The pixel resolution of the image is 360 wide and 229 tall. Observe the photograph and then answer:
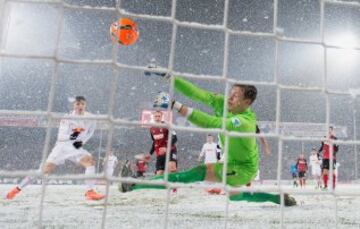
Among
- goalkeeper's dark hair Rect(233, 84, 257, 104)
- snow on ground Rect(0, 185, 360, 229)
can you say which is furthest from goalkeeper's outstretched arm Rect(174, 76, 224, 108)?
snow on ground Rect(0, 185, 360, 229)

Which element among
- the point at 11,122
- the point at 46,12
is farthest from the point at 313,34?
the point at 11,122

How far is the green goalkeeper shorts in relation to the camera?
10.2 feet

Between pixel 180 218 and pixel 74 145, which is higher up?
pixel 74 145

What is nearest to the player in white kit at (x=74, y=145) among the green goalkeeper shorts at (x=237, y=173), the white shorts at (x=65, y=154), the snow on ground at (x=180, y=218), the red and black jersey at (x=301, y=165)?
the white shorts at (x=65, y=154)

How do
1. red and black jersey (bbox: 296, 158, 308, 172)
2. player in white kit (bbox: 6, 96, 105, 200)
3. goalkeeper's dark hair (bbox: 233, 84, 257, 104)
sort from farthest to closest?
→ red and black jersey (bbox: 296, 158, 308, 172) < player in white kit (bbox: 6, 96, 105, 200) < goalkeeper's dark hair (bbox: 233, 84, 257, 104)

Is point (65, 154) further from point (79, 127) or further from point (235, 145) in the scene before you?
point (235, 145)

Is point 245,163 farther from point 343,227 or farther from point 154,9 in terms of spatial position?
point 154,9

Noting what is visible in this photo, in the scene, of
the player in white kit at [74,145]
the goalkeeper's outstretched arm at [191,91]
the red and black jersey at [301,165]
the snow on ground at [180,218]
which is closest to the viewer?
the snow on ground at [180,218]

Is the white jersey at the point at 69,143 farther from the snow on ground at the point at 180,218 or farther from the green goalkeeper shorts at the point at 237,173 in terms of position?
the green goalkeeper shorts at the point at 237,173

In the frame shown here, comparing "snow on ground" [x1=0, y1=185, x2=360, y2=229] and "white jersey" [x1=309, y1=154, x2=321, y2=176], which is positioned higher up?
"white jersey" [x1=309, y1=154, x2=321, y2=176]

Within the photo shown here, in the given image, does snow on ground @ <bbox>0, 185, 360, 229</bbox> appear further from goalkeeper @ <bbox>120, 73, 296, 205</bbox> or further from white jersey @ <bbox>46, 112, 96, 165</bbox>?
white jersey @ <bbox>46, 112, 96, 165</bbox>

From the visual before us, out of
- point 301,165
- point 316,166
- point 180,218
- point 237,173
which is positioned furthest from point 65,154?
point 316,166

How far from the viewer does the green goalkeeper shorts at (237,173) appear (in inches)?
123

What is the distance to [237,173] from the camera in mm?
3115
